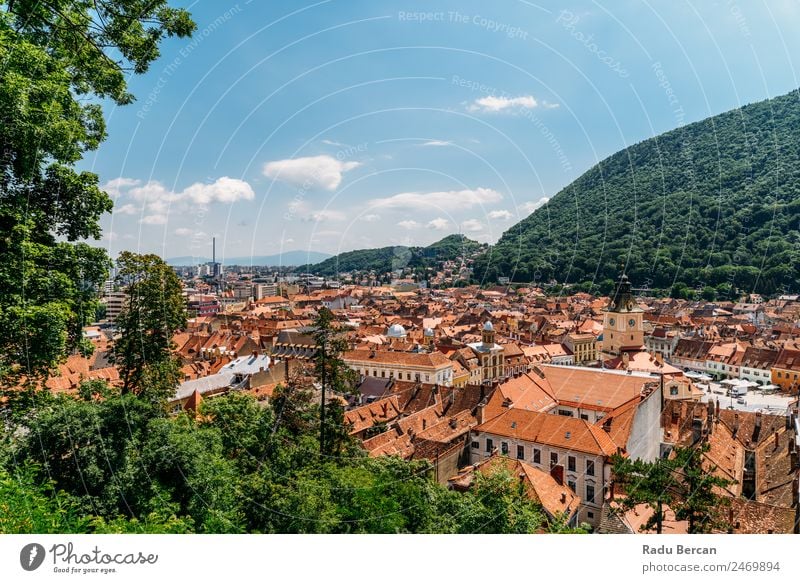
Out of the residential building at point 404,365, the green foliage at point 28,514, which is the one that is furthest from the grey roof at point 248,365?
the green foliage at point 28,514

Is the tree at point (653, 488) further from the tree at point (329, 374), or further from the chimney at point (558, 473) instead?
the tree at point (329, 374)

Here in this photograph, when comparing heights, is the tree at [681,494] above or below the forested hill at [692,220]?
below

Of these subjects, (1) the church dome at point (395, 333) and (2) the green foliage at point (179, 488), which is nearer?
(2) the green foliage at point (179, 488)

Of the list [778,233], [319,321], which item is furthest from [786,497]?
[778,233]

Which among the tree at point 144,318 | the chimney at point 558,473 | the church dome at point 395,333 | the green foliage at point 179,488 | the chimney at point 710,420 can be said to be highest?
the tree at point 144,318

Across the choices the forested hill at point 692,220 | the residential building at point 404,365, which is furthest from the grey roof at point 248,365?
the forested hill at point 692,220

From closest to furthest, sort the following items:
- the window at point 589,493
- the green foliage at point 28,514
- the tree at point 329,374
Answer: the green foliage at point 28,514 → the tree at point 329,374 → the window at point 589,493

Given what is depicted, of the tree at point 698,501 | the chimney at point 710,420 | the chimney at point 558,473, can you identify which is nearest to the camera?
the tree at point 698,501

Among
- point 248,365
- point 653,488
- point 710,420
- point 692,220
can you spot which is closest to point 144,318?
point 653,488
